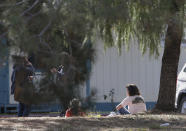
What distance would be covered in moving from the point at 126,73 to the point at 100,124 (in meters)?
7.13

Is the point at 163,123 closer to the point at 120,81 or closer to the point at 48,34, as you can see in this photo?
the point at 48,34

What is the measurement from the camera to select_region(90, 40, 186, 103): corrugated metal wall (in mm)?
15109

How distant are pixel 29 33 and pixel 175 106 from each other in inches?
263

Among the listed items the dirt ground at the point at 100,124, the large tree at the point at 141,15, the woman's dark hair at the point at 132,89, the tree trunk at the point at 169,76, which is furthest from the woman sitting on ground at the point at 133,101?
the large tree at the point at 141,15

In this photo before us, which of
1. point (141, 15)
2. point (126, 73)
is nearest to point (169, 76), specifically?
point (141, 15)

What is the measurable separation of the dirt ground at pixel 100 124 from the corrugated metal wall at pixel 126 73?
585cm

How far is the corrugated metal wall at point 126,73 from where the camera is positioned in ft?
49.6

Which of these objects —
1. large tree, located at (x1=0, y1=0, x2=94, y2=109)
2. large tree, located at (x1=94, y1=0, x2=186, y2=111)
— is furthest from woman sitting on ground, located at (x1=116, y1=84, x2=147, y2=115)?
large tree, located at (x1=0, y1=0, x2=94, y2=109)

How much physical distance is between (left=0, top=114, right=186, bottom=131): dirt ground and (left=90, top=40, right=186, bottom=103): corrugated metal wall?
5850mm

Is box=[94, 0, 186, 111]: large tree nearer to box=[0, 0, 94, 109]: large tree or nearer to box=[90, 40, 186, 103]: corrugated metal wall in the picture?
box=[0, 0, 94, 109]: large tree

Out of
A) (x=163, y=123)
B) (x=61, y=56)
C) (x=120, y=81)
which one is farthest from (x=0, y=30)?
(x=120, y=81)

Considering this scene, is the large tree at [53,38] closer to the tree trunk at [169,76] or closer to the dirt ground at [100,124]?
the dirt ground at [100,124]

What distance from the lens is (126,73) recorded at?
15328 mm

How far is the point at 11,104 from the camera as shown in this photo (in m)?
14.3
